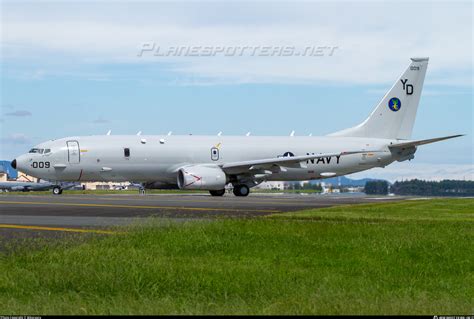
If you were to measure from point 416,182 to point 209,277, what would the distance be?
287 ft

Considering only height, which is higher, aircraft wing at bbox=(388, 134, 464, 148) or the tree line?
aircraft wing at bbox=(388, 134, 464, 148)

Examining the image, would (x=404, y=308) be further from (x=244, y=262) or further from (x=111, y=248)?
(x=111, y=248)

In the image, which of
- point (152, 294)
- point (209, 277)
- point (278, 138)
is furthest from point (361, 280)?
point (278, 138)

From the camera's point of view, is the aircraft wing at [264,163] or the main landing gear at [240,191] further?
the main landing gear at [240,191]

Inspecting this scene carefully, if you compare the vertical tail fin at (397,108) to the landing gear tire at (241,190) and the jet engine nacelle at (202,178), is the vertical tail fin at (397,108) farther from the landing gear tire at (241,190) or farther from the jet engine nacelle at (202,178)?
the jet engine nacelle at (202,178)

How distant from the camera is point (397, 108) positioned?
178 ft

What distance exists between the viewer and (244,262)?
12.7 metres

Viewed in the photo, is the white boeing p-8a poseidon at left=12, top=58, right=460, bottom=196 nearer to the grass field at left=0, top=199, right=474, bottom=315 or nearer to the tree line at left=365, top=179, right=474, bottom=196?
the tree line at left=365, top=179, right=474, bottom=196

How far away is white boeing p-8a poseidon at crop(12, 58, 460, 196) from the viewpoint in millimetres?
46406

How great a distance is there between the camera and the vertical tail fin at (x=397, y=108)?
178 ft

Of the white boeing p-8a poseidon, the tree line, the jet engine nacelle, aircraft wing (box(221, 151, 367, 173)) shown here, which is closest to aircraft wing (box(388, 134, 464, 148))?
the white boeing p-8a poseidon

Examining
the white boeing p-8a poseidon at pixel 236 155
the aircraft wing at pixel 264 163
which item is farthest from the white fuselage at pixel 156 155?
the aircraft wing at pixel 264 163

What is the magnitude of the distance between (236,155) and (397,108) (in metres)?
13.1

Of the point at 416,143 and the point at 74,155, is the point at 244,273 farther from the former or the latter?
the point at 416,143
